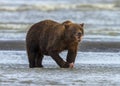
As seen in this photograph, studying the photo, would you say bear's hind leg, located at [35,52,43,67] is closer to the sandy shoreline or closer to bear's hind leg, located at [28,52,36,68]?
bear's hind leg, located at [28,52,36,68]

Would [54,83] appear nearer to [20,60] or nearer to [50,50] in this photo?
[50,50]

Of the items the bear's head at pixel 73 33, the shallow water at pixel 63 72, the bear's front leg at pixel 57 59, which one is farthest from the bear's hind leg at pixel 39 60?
the bear's head at pixel 73 33

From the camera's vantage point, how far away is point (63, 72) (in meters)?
12.6

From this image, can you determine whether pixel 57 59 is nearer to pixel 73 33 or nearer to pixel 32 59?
pixel 73 33

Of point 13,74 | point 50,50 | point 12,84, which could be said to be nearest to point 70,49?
point 50,50

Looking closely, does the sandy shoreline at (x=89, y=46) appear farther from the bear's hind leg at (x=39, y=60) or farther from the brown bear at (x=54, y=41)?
the brown bear at (x=54, y=41)

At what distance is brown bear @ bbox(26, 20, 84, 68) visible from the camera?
12969mm

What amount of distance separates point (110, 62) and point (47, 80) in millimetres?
3213

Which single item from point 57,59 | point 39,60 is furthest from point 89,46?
point 57,59

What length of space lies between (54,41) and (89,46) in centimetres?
526

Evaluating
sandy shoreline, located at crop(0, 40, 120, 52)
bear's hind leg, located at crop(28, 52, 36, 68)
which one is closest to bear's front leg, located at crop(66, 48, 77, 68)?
bear's hind leg, located at crop(28, 52, 36, 68)

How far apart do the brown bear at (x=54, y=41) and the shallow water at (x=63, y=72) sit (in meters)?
0.25

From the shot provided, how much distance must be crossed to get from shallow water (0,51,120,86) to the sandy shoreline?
5.88ft

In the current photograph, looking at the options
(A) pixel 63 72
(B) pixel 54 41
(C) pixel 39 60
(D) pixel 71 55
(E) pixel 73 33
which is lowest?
(C) pixel 39 60
